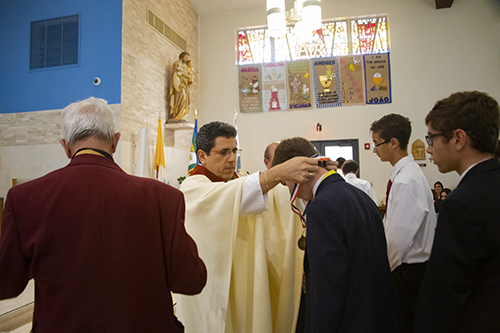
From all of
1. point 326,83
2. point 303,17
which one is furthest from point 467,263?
point 326,83

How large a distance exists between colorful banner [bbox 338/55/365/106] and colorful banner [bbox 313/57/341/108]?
0.16 metres

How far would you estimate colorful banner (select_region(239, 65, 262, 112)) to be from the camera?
34.1ft

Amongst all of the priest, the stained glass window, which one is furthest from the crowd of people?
the stained glass window

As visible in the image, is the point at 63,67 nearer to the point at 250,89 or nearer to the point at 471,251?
the point at 250,89

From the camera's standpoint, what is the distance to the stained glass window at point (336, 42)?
9992 millimetres

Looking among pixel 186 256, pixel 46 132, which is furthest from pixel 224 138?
pixel 46 132

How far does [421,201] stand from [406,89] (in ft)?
28.3

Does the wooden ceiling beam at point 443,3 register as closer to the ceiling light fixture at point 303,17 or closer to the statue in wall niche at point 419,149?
the statue in wall niche at point 419,149

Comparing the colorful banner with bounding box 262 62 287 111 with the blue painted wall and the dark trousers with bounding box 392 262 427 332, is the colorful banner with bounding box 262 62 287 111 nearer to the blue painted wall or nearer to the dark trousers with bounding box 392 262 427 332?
the blue painted wall

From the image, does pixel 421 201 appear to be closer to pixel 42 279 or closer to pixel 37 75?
pixel 42 279

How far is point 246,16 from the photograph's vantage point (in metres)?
10.6

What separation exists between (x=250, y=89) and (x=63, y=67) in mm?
5062

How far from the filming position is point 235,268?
2096mm

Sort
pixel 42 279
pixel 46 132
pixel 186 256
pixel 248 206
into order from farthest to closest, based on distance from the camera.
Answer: pixel 46 132
pixel 248 206
pixel 186 256
pixel 42 279
